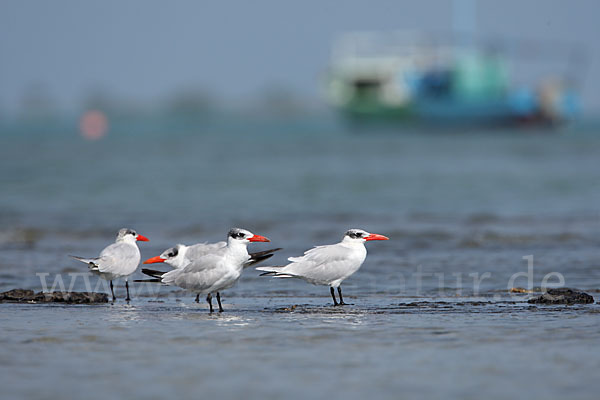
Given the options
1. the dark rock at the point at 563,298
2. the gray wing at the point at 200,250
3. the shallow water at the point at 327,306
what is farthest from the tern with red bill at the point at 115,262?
the dark rock at the point at 563,298

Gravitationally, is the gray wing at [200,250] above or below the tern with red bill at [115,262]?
above

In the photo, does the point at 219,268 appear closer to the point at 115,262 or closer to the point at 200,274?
the point at 200,274

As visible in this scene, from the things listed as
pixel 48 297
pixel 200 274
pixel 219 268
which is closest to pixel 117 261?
pixel 48 297

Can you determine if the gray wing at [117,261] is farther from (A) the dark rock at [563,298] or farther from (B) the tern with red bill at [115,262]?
(A) the dark rock at [563,298]

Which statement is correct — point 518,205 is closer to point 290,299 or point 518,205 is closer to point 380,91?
point 290,299

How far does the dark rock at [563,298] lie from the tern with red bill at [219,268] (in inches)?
101

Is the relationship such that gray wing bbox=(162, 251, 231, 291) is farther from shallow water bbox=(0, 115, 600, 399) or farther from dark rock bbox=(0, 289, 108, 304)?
dark rock bbox=(0, 289, 108, 304)

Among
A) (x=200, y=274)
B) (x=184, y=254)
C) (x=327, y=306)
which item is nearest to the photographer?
(x=200, y=274)

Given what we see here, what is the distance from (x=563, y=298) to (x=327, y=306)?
2129mm

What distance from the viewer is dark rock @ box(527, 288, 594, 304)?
8227 millimetres

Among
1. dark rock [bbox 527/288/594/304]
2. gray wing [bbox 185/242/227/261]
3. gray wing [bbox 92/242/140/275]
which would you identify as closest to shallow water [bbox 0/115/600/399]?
dark rock [bbox 527/288/594/304]

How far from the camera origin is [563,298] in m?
8.27

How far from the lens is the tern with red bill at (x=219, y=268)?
27.4 ft

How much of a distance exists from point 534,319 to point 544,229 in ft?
26.4
